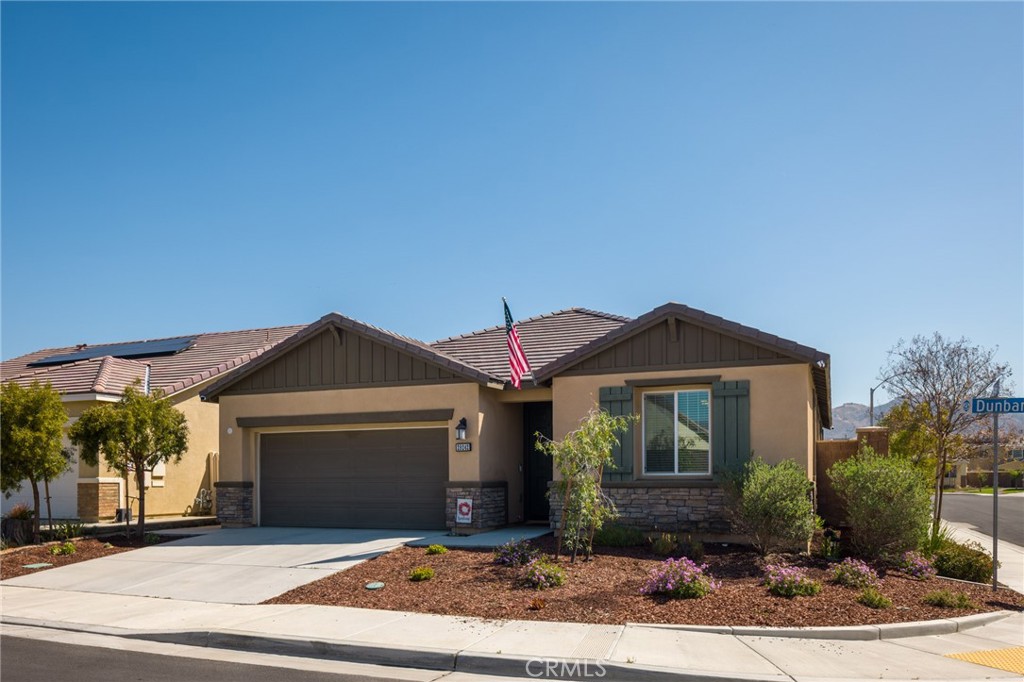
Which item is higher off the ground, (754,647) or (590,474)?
(590,474)

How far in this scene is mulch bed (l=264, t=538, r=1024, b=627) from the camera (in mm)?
9680

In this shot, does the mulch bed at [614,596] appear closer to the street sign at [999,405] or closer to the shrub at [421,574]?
the shrub at [421,574]

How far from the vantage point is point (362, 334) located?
17.4 meters

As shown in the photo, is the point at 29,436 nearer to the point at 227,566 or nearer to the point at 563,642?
the point at 227,566

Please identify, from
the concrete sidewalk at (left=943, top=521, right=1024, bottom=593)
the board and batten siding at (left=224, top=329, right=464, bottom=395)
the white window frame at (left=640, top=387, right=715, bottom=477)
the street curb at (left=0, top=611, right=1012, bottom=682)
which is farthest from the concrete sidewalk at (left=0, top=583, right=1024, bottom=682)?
the board and batten siding at (left=224, top=329, right=464, bottom=395)

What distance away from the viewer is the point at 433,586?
37.1ft

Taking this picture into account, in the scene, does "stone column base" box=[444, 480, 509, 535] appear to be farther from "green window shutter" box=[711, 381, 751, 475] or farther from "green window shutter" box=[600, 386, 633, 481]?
"green window shutter" box=[711, 381, 751, 475]

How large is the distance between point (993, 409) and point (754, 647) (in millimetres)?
5819

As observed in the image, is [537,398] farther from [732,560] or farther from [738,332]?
[732,560]

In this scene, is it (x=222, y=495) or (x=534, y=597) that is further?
(x=222, y=495)

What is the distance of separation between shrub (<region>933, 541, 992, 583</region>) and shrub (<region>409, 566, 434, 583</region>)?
26.5ft

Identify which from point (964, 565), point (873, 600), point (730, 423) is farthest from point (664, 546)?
point (964, 565)

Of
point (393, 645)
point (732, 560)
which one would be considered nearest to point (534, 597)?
point (393, 645)

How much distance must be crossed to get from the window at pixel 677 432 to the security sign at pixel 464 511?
348 cm
